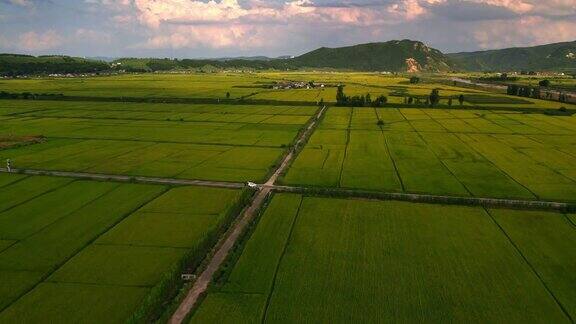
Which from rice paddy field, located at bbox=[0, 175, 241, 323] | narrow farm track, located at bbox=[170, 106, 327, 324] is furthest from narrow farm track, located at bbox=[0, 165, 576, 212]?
rice paddy field, located at bbox=[0, 175, 241, 323]

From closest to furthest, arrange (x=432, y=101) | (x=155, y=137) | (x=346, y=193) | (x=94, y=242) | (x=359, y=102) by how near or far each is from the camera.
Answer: (x=94, y=242), (x=346, y=193), (x=155, y=137), (x=432, y=101), (x=359, y=102)

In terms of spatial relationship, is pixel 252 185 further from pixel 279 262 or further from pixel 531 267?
pixel 531 267

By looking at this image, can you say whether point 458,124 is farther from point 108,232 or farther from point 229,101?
point 108,232

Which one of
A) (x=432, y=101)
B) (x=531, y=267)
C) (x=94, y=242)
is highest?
(x=432, y=101)

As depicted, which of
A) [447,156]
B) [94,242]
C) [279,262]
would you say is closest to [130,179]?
[94,242]

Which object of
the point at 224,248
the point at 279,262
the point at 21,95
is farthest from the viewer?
the point at 21,95

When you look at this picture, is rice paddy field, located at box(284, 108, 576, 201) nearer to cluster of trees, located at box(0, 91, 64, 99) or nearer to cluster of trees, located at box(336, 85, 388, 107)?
cluster of trees, located at box(336, 85, 388, 107)
